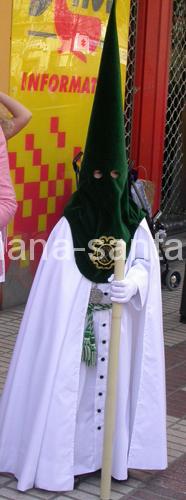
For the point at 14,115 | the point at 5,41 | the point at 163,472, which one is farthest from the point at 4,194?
the point at 5,41

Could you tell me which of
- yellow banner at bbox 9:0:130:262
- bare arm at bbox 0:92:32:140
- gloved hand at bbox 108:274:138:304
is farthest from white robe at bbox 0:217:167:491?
yellow banner at bbox 9:0:130:262

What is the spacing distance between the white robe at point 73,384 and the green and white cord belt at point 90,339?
0.10 ft

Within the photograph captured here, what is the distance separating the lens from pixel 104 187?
4.09 m

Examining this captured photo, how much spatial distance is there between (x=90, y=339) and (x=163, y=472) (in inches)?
34.1

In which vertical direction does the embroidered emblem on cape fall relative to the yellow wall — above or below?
below

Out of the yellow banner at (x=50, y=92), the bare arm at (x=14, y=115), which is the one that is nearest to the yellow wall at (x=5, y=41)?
the yellow banner at (x=50, y=92)

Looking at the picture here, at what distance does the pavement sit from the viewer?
419cm

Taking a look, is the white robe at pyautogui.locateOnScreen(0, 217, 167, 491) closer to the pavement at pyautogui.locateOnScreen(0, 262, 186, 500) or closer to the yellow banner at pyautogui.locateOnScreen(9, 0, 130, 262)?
the pavement at pyautogui.locateOnScreen(0, 262, 186, 500)

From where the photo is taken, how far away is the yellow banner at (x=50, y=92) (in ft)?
24.0

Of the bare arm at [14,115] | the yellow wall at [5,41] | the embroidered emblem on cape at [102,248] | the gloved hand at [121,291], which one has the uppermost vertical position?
the yellow wall at [5,41]

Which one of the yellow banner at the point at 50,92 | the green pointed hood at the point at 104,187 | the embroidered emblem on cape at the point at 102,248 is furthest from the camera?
the yellow banner at the point at 50,92

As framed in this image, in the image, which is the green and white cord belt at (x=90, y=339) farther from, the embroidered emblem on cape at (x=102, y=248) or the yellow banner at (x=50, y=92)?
the yellow banner at (x=50, y=92)

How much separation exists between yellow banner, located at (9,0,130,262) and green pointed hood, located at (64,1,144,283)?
320cm

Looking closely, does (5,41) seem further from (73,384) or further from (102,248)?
(73,384)
